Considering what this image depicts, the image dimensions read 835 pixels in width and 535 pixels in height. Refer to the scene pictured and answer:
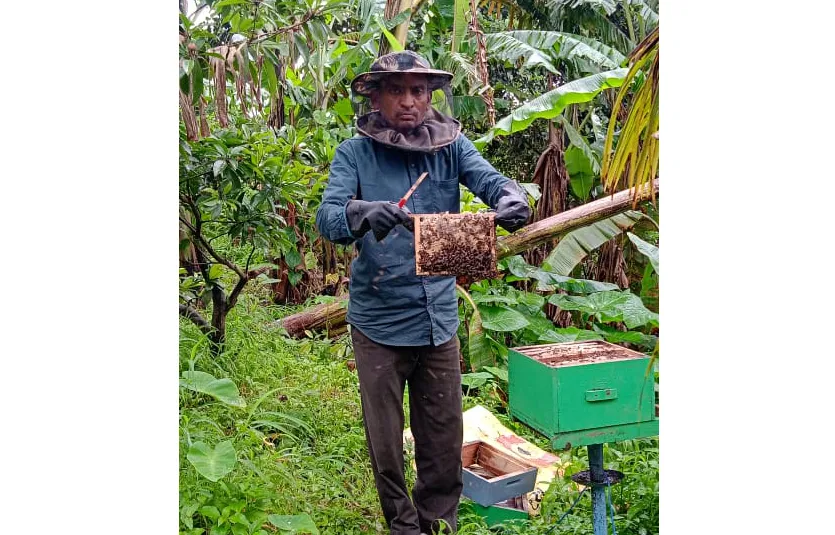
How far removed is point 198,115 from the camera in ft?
13.0

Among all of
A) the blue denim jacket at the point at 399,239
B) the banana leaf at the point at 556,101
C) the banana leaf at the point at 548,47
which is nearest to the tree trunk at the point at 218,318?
the blue denim jacket at the point at 399,239

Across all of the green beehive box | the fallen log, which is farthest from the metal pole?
the fallen log

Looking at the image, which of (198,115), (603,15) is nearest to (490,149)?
(603,15)

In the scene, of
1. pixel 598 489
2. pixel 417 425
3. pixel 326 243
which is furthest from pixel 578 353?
pixel 326 243

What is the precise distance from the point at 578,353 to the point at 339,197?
0.97m

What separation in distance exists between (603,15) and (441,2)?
68.2 inches

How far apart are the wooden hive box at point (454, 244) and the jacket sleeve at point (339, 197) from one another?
0.24 metres

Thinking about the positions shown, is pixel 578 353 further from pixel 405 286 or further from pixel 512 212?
pixel 405 286

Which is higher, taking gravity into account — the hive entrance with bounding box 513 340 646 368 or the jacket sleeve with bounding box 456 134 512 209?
the jacket sleeve with bounding box 456 134 512 209

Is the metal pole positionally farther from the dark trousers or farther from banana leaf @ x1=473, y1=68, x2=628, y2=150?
banana leaf @ x1=473, y1=68, x2=628, y2=150

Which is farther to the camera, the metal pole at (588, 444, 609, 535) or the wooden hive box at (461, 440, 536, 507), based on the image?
the wooden hive box at (461, 440, 536, 507)

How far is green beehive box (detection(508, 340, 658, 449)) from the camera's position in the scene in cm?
230

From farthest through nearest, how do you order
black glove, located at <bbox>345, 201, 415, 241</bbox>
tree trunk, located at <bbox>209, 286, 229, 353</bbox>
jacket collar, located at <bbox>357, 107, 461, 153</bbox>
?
tree trunk, located at <bbox>209, 286, 229, 353</bbox> → jacket collar, located at <bbox>357, 107, 461, 153</bbox> → black glove, located at <bbox>345, 201, 415, 241</bbox>

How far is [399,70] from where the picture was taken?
2.51 metres
